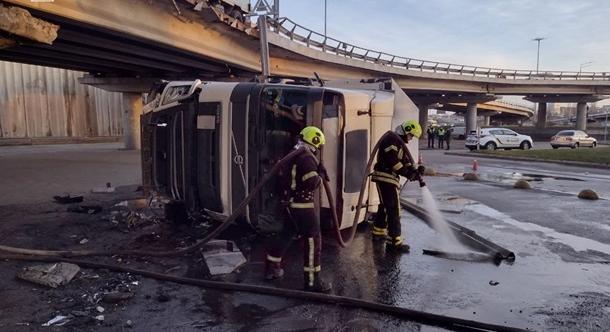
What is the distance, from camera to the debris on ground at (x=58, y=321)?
3.96 metres

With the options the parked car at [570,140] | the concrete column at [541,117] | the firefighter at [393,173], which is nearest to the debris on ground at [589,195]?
the firefighter at [393,173]

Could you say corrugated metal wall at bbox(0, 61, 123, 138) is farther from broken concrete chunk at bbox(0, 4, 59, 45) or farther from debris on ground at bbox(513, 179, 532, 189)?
debris on ground at bbox(513, 179, 532, 189)

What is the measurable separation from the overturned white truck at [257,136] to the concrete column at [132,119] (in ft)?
68.0

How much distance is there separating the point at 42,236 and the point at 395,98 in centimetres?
527

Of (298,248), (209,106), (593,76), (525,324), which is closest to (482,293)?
(525,324)

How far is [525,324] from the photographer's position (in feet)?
13.2

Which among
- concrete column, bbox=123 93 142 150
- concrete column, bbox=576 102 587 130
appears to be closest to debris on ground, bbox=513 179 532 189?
concrete column, bbox=123 93 142 150

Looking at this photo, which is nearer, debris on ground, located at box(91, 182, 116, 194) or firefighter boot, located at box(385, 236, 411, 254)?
firefighter boot, located at box(385, 236, 411, 254)

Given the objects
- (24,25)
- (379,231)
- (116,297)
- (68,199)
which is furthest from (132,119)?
(116,297)

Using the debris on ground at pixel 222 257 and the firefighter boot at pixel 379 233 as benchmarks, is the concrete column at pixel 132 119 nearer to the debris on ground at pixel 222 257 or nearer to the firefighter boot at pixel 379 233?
the debris on ground at pixel 222 257

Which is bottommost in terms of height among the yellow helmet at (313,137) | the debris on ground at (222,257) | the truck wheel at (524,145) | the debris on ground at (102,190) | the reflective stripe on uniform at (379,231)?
the debris on ground at (222,257)

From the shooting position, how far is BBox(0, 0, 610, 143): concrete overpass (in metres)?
12.6

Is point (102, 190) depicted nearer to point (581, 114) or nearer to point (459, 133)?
point (459, 133)

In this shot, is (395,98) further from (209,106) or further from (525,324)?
(525,324)
